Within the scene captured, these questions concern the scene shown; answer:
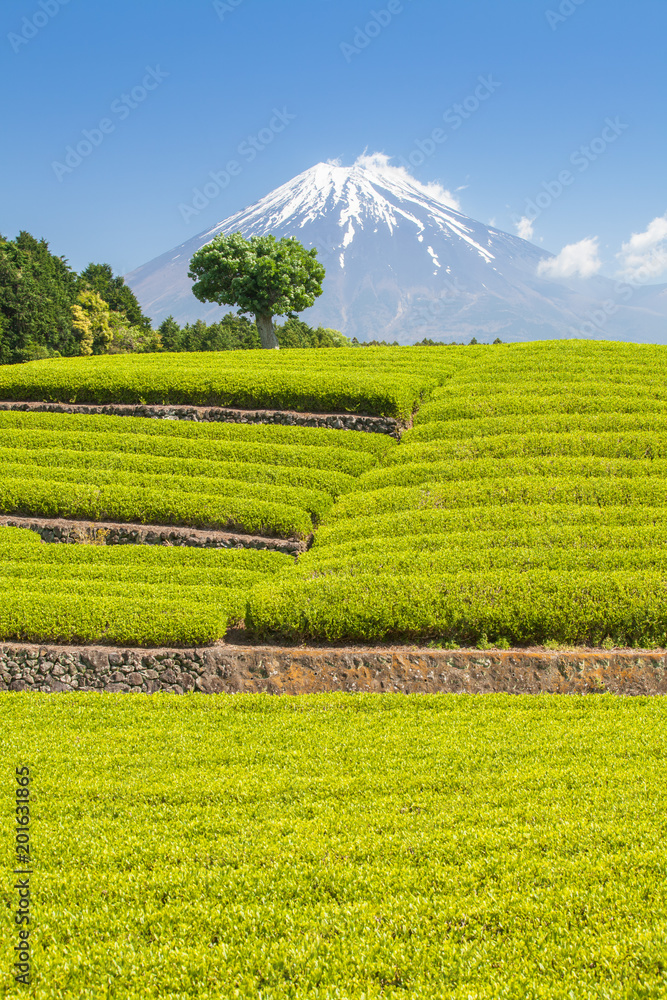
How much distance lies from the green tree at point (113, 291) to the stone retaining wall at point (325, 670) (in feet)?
257

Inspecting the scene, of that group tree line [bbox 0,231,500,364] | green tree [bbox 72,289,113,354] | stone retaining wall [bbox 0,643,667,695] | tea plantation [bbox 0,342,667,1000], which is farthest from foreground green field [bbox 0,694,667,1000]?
green tree [bbox 72,289,113,354]

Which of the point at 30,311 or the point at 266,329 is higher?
the point at 30,311

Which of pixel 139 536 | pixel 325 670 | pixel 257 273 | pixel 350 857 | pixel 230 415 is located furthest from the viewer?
pixel 257 273

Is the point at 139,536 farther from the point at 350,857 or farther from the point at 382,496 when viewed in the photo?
the point at 350,857

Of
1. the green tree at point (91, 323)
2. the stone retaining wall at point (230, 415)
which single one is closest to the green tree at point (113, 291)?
the green tree at point (91, 323)

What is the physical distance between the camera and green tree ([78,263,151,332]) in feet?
282

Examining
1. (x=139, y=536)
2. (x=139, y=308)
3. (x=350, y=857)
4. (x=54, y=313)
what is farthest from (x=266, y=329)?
(x=139, y=308)

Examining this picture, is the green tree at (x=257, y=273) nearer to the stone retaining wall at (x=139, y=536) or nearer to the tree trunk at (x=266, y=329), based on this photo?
the tree trunk at (x=266, y=329)

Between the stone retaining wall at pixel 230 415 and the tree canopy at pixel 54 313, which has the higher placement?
the tree canopy at pixel 54 313

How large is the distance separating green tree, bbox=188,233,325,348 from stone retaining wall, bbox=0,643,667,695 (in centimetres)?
3622

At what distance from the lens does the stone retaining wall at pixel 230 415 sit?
20.4 metres

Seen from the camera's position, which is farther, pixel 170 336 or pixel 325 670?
pixel 170 336

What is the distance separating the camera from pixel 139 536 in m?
15.5

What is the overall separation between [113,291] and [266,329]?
52102 mm
